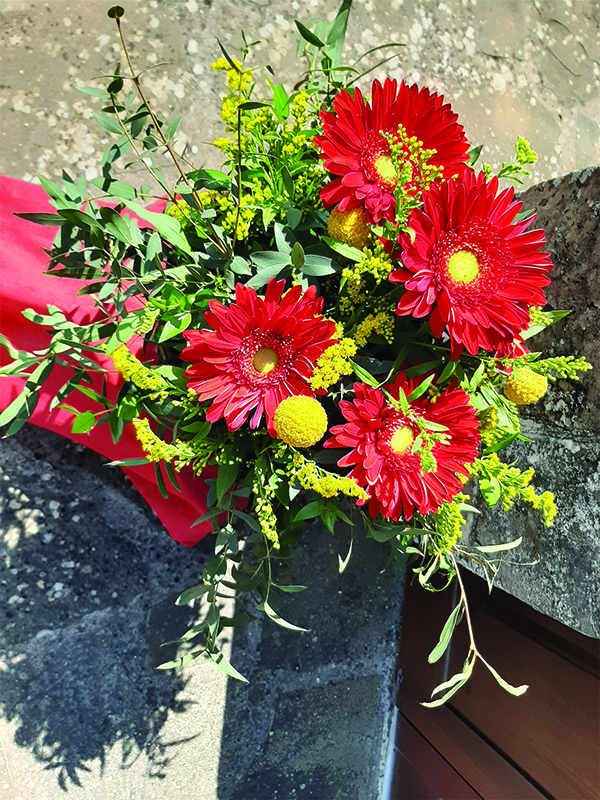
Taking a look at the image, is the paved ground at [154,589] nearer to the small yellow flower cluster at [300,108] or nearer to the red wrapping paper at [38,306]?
the red wrapping paper at [38,306]

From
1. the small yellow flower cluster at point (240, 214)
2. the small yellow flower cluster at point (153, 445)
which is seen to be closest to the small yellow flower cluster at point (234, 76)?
the small yellow flower cluster at point (240, 214)

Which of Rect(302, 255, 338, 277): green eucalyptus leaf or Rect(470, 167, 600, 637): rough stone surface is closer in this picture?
Rect(302, 255, 338, 277): green eucalyptus leaf

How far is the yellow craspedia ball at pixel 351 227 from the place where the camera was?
55 cm

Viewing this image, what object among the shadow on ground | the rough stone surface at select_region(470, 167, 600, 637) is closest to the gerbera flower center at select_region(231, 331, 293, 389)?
the rough stone surface at select_region(470, 167, 600, 637)

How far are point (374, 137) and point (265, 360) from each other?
241 millimetres

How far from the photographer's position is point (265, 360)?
0.54 m

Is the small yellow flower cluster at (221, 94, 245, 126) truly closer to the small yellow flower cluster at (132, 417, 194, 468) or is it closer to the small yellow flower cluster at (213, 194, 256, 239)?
Result: the small yellow flower cluster at (213, 194, 256, 239)

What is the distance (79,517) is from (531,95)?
137 cm

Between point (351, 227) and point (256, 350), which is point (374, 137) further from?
point (256, 350)

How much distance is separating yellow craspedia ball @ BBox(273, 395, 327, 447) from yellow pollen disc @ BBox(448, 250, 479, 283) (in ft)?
0.58

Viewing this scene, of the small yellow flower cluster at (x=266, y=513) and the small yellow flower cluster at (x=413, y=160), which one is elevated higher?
the small yellow flower cluster at (x=413, y=160)

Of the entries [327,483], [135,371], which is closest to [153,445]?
[135,371]

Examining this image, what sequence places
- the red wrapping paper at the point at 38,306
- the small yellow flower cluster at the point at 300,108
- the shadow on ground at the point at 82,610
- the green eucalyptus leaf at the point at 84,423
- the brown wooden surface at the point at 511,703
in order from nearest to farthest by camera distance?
1. the small yellow flower cluster at the point at 300,108
2. the green eucalyptus leaf at the point at 84,423
3. the red wrapping paper at the point at 38,306
4. the brown wooden surface at the point at 511,703
5. the shadow on ground at the point at 82,610

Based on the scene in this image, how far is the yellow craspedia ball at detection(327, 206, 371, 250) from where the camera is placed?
55 centimetres
